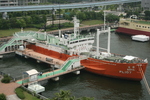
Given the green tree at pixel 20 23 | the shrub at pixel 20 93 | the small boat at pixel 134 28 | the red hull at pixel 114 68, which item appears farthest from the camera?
the green tree at pixel 20 23

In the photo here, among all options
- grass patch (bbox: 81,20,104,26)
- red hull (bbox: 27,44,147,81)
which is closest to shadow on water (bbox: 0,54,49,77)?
red hull (bbox: 27,44,147,81)

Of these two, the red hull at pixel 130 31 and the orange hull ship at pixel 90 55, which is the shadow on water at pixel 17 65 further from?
the red hull at pixel 130 31

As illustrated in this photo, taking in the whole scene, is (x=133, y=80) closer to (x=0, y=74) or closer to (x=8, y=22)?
(x=0, y=74)

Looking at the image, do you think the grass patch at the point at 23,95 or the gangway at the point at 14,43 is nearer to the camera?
the grass patch at the point at 23,95

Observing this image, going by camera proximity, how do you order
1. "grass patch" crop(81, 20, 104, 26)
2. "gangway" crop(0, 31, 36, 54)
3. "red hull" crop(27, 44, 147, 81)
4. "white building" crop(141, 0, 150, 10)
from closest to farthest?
"red hull" crop(27, 44, 147, 81)
"gangway" crop(0, 31, 36, 54)
"grass patch" crop(81, 20, 104, 26)
"white building" crop(141, 0, 150, 10)

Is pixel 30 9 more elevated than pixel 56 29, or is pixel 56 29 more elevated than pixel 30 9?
pixel 30 9

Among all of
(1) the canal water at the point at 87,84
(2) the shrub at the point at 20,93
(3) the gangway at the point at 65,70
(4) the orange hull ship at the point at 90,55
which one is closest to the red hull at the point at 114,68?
(4) the orange hull ship at the point at 90,55

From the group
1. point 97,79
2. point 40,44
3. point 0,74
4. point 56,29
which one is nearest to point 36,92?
point 0,74

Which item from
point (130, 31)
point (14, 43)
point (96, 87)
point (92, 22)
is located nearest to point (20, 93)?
point (96, 87)

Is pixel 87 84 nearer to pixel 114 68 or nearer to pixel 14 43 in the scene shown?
pixel 114 68

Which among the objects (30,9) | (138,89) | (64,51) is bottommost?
(138,89)

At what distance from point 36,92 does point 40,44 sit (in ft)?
63.7

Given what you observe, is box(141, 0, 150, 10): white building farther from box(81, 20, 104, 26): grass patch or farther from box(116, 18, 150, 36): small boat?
box(116, 18, 150, 36): small boat

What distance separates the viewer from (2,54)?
45.7 metres
